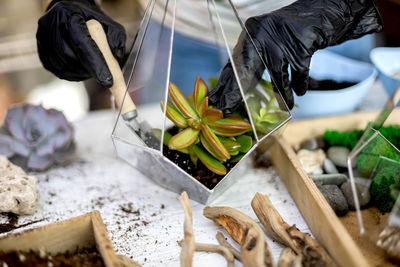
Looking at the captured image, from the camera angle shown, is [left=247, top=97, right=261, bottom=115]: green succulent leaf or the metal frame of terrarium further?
[left=247, top=97, right=261, bottom=115]: green succulent leaf

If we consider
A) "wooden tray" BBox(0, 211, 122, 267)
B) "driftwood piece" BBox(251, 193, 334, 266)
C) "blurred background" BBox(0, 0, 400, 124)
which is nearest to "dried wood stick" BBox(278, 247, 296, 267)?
"driftwood piece" BBox(251, 193, 334, 266)

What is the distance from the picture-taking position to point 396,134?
2.20ft

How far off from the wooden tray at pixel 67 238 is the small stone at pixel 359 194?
35cm

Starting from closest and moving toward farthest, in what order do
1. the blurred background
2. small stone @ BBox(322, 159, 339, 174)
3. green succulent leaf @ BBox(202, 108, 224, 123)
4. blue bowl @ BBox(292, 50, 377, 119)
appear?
green succulent leaf @ BBox(202, 108, 224, 123) < small stone @ BBox(322, 159, 339, 174) < blue bowl @ BBox(292, 50, 377, 119) < the blurred background

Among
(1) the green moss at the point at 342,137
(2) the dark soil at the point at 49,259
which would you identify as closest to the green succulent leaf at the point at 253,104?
(1) the green moss at the point at 342,137

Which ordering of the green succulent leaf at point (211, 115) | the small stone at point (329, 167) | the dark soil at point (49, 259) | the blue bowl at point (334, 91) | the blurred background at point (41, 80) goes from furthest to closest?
the blurred background at point (41, 80)
the blue bowl at point (334, 91)
the small stone at point (329, 167)
the green succulent leaf at point (211, 115)
the dark soil at point (49, 259)

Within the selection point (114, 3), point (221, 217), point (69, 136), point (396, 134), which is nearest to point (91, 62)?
point (69, 136)

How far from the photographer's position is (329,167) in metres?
0.72

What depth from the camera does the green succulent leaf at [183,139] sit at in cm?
60

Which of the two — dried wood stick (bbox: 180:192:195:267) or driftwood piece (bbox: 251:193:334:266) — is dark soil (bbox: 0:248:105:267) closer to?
dried wood stick (bbox: 180:192:195:267)

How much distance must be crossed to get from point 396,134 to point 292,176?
20cm

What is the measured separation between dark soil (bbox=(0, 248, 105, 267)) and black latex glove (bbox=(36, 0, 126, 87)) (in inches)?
10.7

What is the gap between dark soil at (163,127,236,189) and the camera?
2.11 feet

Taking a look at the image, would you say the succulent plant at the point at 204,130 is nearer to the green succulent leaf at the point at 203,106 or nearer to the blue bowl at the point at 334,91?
the green succulent leaf at the point at 203,106
